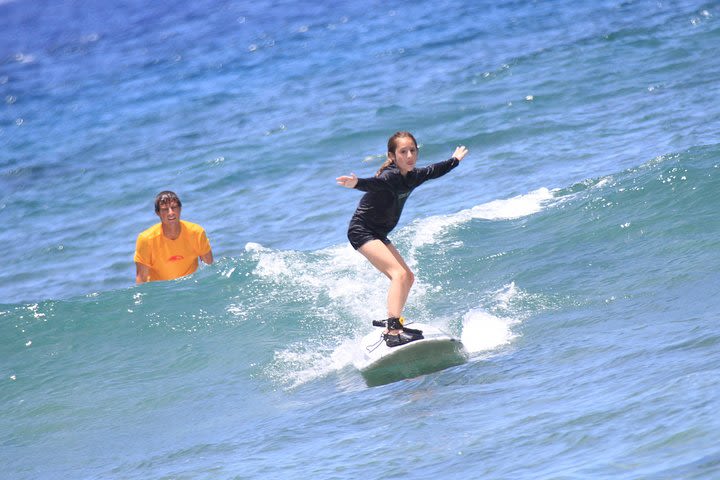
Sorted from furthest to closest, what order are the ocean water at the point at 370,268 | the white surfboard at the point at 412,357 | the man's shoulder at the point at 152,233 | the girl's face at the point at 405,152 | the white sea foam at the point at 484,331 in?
1. the man's shoulder at the point at 152,233
2. the white sea foam at the point at 484,331
3. the girl's face at the point at 405,152
4. the white surfboard at the point at 412,357
5. the ocean water at the point at 370,268

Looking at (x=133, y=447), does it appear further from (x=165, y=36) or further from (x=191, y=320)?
(x=165, y=36)

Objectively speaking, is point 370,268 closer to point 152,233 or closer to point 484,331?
point 152,233

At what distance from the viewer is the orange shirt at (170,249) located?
32.9ft

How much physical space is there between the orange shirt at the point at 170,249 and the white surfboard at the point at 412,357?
2.88 meters

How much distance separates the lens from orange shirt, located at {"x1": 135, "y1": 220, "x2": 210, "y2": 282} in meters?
10.0

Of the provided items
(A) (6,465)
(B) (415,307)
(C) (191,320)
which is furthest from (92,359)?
(B) (415,307)

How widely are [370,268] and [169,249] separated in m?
2.10

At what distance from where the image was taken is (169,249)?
1012 cm

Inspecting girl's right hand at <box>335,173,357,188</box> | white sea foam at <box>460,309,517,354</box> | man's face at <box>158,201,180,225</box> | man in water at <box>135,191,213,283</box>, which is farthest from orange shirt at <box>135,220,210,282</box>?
girl's right hand at <box>335,173,357,188</box>

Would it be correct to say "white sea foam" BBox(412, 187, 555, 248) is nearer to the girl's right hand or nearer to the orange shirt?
the orange shirt

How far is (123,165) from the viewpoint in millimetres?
19078

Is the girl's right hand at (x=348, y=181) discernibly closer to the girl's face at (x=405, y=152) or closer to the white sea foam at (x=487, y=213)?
the girl's face at (x=405, y=152)

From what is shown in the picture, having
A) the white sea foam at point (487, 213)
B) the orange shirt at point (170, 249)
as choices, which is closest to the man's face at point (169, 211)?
the orange shirt at point (170, 249)

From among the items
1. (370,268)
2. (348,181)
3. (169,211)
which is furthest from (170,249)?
(348,181)
